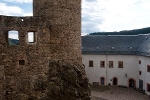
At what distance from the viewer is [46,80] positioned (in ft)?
48.8

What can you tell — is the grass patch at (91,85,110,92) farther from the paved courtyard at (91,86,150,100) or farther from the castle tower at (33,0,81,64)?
the castle tower at (33,0,81,64)

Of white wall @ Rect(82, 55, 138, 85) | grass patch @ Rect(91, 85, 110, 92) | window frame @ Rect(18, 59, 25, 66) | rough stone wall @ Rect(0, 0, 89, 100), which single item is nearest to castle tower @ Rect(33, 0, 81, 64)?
rough stone wall @ Rect(0, 0, 89, 100)

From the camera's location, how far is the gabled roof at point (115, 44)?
3039 cm

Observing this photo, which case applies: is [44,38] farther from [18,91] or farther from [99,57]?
[99,57]

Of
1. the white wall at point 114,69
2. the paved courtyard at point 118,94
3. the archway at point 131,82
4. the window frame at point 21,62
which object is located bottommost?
the paved courtyard at point 118,94

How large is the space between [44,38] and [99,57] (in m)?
17.7

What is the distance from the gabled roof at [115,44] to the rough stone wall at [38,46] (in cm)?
1548

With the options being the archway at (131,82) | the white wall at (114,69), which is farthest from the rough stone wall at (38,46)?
the archway at (131,82)

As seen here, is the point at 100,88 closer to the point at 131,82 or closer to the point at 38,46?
the point at 131,82

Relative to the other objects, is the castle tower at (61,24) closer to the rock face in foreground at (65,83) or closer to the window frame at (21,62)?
the rock face in foreground at (65,83)

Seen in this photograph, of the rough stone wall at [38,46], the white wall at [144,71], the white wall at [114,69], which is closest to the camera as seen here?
the rough stone wall at [38,46]

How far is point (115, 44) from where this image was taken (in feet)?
106

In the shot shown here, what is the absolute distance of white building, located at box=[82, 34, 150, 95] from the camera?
30.1m

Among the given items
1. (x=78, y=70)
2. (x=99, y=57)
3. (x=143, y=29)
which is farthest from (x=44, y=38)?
(x=143, y=29)
